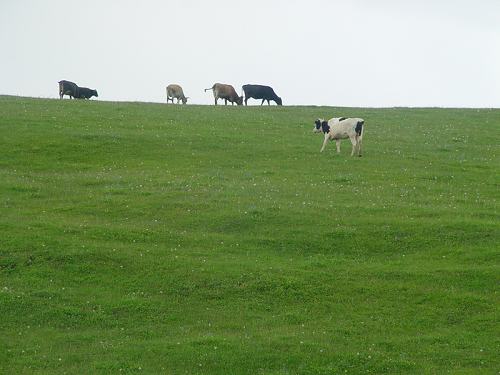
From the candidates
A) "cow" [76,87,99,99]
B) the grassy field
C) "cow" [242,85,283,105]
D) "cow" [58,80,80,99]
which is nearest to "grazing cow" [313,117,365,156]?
the grassy field

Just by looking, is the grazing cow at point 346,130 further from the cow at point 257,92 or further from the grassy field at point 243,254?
the cow at point 257,92

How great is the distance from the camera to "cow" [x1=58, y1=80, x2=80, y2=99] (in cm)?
6281

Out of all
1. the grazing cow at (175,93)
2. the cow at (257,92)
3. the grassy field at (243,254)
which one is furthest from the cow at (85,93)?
the grassy field at (243,254)

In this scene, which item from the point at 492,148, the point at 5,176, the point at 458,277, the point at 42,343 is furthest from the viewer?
the point at 492,148

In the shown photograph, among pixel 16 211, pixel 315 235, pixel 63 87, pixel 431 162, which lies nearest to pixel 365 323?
pixel 315 235

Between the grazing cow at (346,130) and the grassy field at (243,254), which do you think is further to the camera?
the grazing cow at (346,130)

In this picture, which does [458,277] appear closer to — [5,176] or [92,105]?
[5,176]

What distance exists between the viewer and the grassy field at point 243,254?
19.7 m

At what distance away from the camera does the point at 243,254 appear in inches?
1023

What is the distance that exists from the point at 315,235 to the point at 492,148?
19.4 m

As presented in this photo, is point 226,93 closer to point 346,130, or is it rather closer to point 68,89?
point 68,89

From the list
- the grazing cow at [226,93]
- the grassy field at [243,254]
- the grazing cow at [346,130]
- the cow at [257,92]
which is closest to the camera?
the grassy field at [243,254]

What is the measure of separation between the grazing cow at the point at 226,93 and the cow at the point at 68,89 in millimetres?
10261

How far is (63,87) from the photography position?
63094 millimetres
